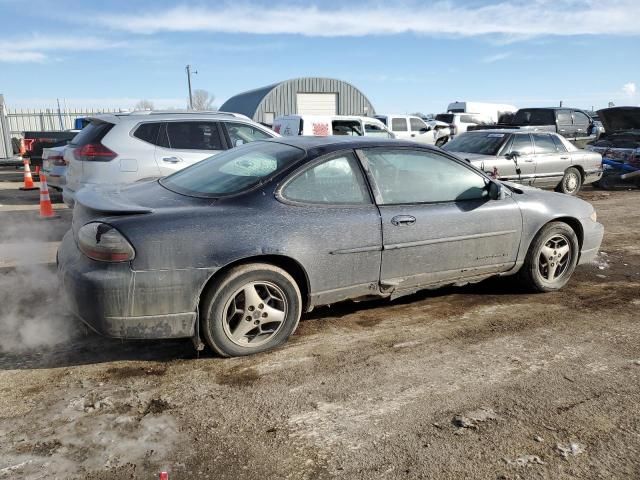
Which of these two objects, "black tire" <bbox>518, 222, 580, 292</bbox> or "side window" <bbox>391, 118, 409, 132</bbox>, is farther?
"side window" <bbox>391, 118, 409, 132</bbox>

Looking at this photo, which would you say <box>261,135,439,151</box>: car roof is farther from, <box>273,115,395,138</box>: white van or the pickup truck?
the pickup truck

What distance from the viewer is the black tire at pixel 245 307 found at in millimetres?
3371

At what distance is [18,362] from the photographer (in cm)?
344

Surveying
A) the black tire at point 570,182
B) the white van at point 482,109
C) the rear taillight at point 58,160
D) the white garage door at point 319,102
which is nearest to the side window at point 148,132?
the rear taillight at point 58,160

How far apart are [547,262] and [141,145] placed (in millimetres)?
5332

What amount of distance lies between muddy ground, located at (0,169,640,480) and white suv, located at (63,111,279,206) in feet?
9.55

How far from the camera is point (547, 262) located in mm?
4883

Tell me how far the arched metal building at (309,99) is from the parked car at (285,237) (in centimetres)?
3391

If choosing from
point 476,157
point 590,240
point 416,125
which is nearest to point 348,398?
point 590,240

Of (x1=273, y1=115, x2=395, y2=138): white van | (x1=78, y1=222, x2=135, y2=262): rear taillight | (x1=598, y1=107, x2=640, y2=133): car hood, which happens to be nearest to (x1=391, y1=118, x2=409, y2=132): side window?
(x1=273, y1=115, x2=395, y2=138): white van

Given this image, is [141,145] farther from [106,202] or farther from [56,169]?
[106,202]

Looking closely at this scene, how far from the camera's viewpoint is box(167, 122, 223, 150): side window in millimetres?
7504

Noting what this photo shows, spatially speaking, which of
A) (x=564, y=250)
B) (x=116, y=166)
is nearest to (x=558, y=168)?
(x=564, y=250)

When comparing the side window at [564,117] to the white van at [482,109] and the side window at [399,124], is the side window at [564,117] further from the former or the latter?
the white van at [482,109]
